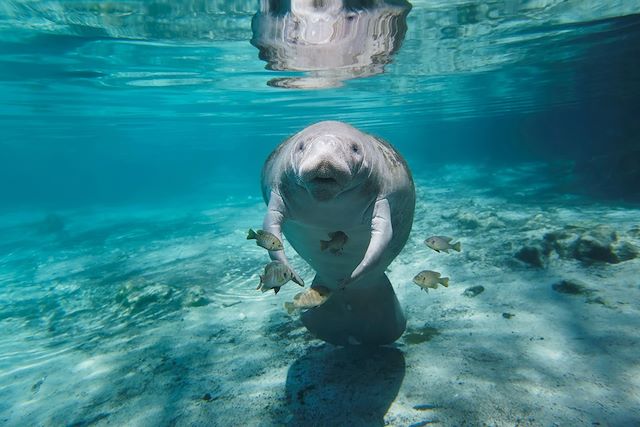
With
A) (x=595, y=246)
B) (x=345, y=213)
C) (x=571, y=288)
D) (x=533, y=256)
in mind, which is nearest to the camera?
(x=345, y=213)

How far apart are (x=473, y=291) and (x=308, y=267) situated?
4.15 metres

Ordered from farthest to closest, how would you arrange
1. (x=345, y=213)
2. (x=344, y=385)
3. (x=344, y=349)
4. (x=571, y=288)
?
1. (x=571, y=288)
2. (x=344, y=349)
3. (x=344, y=385)
4. (x=345, y=213)

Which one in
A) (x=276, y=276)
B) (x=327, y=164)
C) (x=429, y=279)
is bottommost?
(x=429, y=279)

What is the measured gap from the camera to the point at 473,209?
13.3 m

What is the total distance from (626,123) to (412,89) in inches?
408

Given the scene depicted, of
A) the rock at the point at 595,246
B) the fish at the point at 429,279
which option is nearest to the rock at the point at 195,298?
the fish at the point at 429,279

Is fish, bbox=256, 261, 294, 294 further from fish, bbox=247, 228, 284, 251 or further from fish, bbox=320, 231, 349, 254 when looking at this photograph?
fish, bbox=320, 231, 349, 254

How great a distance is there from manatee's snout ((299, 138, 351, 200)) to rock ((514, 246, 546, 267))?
5589mm

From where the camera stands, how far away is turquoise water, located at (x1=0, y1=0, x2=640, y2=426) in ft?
12.1

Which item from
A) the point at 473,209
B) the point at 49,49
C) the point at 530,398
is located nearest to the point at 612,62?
the point at 473,209

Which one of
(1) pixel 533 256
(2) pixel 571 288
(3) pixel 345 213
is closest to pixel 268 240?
(3) pixel 345 213

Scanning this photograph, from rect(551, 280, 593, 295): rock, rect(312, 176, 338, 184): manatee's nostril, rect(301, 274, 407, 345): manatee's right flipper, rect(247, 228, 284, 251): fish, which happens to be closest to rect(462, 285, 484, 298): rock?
rect(551, 280, 593, 295): rock

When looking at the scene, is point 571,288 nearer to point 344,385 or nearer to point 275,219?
point 344,385

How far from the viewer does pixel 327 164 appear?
8.39 ft
